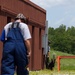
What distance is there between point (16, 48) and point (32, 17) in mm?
23361

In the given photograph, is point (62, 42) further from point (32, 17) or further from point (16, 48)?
point (16, 48)

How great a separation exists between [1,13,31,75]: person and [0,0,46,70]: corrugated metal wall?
14257mm

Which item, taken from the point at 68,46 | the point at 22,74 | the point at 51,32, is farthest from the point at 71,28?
the point at 22,74

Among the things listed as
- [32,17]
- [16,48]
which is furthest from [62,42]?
[16,48]

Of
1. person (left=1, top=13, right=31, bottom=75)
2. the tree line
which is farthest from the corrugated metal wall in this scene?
the tree line

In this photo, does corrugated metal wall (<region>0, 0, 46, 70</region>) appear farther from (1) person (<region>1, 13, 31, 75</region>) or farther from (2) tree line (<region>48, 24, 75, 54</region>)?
(2) tree line (<region>48, 24, 75, 54</region>)

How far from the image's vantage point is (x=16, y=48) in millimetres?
9203

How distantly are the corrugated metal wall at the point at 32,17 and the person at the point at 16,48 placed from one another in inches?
561

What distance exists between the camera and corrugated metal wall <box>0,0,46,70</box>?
2468 cm

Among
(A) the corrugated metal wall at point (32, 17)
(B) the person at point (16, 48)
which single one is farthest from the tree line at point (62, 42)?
(B) the person at point (16, 48)

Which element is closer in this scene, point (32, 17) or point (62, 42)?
point (32, 17)

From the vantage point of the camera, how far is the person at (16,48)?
360 inches

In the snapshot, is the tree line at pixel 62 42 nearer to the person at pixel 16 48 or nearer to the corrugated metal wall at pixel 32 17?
the corrugated metal wall at pixel 32 17

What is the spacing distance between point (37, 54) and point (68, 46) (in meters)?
98.8
